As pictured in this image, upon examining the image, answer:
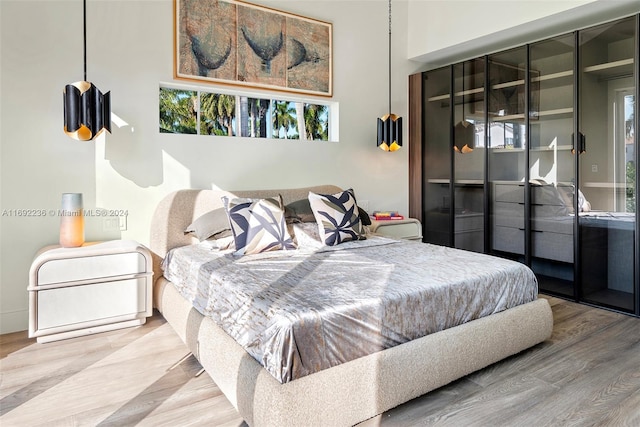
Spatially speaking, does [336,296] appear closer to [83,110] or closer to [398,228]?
[83,110]

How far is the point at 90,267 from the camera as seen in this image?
275 cm

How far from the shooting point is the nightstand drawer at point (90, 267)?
8.60 feet

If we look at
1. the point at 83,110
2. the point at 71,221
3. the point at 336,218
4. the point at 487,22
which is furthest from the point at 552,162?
the point at 71,221

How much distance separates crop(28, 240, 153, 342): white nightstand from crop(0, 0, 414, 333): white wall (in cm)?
36

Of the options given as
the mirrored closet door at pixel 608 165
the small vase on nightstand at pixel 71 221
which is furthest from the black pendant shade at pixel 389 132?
the small vase on nightstand at pixel 71 221

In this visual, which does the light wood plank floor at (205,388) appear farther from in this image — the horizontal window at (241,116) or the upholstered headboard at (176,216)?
the horizontal window at (241,116)

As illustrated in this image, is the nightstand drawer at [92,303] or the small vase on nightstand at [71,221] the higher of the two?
the small vase on nightstand at [71,221]

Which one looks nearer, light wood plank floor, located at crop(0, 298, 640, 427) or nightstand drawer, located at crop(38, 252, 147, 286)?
light wood plank floor, located at crop(0, 298, 640, 427)

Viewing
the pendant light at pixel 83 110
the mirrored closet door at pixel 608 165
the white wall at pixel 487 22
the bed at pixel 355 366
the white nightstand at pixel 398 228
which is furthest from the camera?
the white nightstand at pixel 398 228

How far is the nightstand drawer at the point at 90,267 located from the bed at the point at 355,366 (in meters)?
0.34

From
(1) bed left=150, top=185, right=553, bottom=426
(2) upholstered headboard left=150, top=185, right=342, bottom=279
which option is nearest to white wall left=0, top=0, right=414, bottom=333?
(2) upholstered headboard left=150, top=185, right=342, bottom=279

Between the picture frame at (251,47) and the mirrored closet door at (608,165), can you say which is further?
the picture frame at (251,47)

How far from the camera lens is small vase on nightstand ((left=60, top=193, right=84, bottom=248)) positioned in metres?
2.84

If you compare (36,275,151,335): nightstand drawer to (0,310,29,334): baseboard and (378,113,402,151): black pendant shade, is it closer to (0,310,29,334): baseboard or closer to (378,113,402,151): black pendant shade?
(0,310,29,334): baseboard
